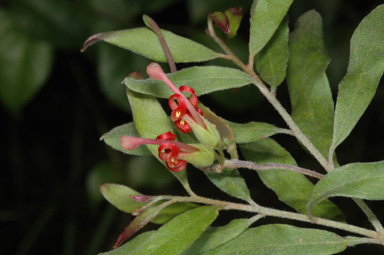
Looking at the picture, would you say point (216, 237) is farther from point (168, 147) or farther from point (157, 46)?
point (157, 46)

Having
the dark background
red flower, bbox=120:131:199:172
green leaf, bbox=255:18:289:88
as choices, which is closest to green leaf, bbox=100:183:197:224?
red flower, bbox=120:131:199:172

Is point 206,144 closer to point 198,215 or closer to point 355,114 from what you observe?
point 198,215

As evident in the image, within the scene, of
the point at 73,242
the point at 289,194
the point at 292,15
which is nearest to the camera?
the point at 289,194

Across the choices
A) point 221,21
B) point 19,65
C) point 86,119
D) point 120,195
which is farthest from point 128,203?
point 86,119

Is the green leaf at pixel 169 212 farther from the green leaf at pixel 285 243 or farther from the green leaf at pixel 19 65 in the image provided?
the green leaf at pixel 19 65

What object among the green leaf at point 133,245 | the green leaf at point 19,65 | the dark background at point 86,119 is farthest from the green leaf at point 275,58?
the green leaf at point 19,65

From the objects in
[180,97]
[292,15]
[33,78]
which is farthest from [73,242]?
[180,97]
